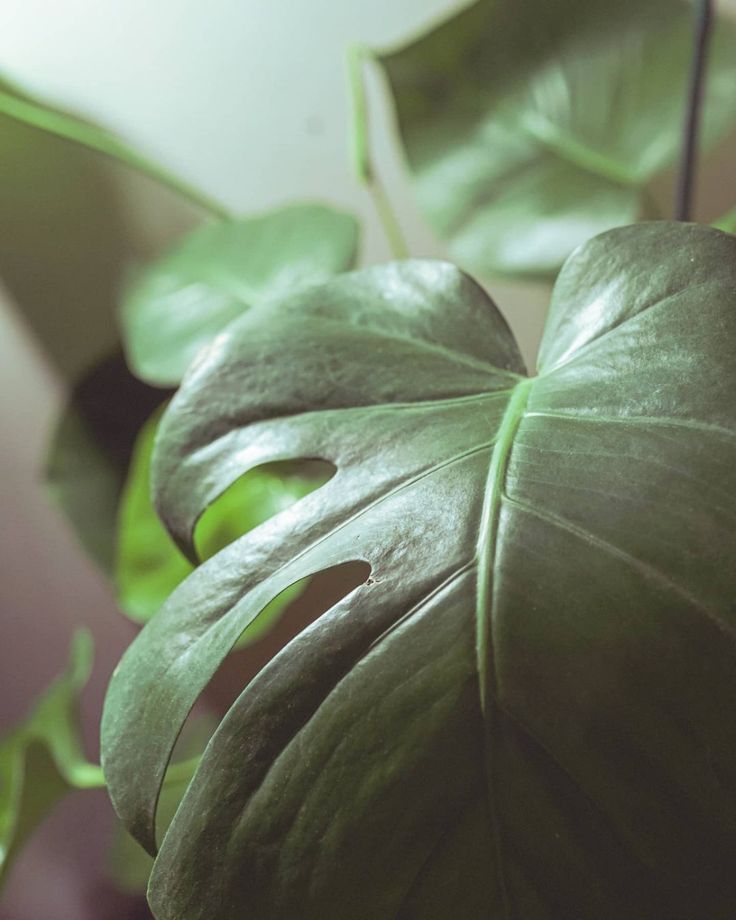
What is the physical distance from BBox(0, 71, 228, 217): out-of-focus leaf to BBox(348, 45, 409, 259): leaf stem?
0.18 m

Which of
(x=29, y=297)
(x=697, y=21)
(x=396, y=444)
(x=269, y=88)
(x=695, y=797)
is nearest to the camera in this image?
(x=695, y=797)

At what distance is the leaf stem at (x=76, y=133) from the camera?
0.92m

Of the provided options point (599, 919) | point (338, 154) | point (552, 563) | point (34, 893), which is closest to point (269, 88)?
point (338, 154)

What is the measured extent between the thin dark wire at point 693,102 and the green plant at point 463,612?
37 cm

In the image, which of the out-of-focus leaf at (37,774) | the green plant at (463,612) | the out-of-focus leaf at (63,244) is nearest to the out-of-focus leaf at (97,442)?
the out-of-focus leaf at (63,244)

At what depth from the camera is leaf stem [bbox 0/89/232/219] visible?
919 mm

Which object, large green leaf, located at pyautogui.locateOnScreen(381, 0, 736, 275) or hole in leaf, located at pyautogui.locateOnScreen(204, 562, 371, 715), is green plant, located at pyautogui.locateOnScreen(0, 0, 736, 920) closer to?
large green leaf, located at pyautogui.locateOnScreen(381, 0, 736, 275)

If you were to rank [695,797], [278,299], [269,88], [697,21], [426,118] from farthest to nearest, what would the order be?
[269,88] → [426,118] → [697,21] → [278,299] → [695,797]

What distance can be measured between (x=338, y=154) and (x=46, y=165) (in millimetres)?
393

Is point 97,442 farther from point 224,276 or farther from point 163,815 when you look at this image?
point 163,815

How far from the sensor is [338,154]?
1086 millimetres

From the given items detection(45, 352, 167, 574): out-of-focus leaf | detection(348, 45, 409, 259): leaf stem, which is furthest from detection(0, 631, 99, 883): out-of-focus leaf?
detection(348, 45, 409, 259): leaf stem

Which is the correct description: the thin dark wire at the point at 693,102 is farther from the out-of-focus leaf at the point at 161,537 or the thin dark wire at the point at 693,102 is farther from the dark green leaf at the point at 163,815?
the dark green leaf at the point at 163,815

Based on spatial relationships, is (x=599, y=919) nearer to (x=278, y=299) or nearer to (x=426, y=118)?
(x=278, y=299)
